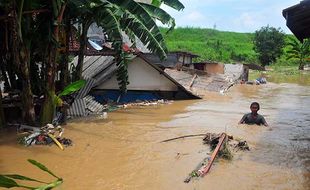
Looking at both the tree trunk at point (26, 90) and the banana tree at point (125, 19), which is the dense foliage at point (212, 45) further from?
the tree trunk at point (26, 90)

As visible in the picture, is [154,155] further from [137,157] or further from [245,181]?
[245,181]

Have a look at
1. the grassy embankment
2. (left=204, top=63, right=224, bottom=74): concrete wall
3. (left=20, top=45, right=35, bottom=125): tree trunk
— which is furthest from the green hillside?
(left=20, top=45, right=35, bottom=125): tree trunk

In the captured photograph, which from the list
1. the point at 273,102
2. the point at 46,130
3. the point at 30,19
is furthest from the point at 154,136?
the point at 273,102

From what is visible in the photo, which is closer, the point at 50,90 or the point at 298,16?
the point at 298,16

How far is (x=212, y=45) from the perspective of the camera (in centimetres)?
5316

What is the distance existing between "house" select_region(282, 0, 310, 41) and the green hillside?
30485 mm

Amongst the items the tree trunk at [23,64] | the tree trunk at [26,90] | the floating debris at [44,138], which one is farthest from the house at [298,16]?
the tree trunk at [26,90]

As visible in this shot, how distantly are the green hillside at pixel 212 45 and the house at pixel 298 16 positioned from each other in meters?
30.5

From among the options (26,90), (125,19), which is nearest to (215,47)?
(125,19)

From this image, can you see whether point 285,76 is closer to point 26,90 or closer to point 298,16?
point 26,90

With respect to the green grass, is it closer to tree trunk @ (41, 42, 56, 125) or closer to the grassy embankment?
the grassy embankment

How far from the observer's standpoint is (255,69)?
39844 millimetres

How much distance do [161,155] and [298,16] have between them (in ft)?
11.8

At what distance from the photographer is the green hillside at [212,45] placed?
156 feet
